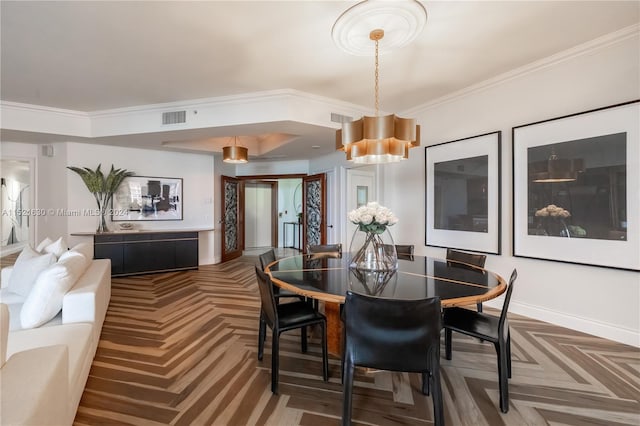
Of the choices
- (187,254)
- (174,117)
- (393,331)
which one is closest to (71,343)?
(393,331)

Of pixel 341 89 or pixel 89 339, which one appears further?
pixel 341 89

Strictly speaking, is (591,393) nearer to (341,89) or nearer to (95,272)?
(341,89)

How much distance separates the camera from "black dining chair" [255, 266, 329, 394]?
6.79 ft

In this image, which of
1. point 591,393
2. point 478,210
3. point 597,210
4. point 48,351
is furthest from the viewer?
point 478,210

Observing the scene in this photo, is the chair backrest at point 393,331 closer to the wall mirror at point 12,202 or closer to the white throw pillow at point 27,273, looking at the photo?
the white throw pillow at point 27,273

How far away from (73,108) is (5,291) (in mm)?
3065

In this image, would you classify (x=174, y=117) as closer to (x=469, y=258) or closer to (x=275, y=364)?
(x=275, y=364)

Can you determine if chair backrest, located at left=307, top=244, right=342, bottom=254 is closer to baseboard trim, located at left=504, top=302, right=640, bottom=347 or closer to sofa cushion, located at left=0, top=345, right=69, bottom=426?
baseboard trim, located at left=504, top=302, right=640, bottom=347

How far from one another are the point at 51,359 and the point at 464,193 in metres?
4.23

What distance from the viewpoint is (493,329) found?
2.06m

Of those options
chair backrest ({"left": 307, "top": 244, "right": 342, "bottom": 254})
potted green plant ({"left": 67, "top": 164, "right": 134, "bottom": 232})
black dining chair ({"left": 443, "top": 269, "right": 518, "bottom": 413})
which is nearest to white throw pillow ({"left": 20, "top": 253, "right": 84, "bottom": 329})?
chair backrest ({"left": 307, "top": 244, "right": 342, "bottom": 254})

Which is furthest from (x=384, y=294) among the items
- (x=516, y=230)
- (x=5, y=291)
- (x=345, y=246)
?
(x=345, y=246)

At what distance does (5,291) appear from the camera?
2.88m

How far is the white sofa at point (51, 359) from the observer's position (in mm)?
1035
